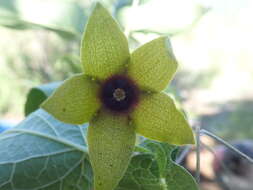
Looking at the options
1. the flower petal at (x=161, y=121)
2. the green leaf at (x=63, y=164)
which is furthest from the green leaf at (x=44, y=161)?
the flower petal at (x=161, y=121)

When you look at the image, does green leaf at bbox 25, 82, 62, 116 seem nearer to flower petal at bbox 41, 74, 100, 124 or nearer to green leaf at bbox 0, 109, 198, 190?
green leaf at bbox 0, 109, 198, 190

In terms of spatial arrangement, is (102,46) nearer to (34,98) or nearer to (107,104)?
(107,104)

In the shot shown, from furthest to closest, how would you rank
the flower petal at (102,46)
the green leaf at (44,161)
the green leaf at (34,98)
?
the green leaf at (34,98) < the green leaf at (44,161) < the flower petal at (102,46)

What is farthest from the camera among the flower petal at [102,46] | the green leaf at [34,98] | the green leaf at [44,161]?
the green leaf at [34,98]

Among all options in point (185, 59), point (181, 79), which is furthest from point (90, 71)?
point (185, 59)

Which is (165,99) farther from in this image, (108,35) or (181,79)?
(181,79)

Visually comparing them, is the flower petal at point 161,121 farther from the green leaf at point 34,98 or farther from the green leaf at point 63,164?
the green leaf at point 34,98

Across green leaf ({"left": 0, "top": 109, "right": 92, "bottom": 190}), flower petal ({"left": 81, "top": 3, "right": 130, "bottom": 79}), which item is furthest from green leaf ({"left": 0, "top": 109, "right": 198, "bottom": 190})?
flower petal ({"left": 81, "top": 3, "right": 130, "bottom": 79})
